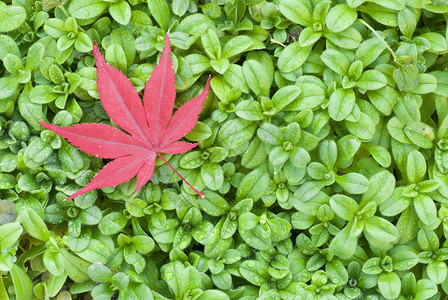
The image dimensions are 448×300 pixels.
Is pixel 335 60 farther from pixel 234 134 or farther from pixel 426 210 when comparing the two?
pixel 426 210

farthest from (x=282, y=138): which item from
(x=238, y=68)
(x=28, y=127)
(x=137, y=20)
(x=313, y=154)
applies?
(x=28, y=127)

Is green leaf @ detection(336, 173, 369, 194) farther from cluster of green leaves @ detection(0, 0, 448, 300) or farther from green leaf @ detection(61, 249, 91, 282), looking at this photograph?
green leaf @ detection(61, 249, 91, 282)

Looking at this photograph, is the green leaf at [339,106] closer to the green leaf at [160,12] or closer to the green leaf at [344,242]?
the green leaf at [344,242]

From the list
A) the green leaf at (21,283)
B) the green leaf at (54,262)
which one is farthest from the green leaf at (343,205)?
the green leaf at (21,283)

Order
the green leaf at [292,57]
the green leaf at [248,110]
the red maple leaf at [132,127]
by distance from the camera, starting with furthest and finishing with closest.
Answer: the green leaf at [292,57] → the green leaf at [248,110] → the red maple leaf at [132,127]

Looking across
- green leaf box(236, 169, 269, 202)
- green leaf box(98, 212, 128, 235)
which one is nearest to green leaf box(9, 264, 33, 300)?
green leaf box(98, 212, 128, 235)

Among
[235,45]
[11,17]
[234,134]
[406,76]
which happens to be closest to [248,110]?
[234,134]

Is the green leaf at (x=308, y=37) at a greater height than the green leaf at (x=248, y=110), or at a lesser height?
greater
